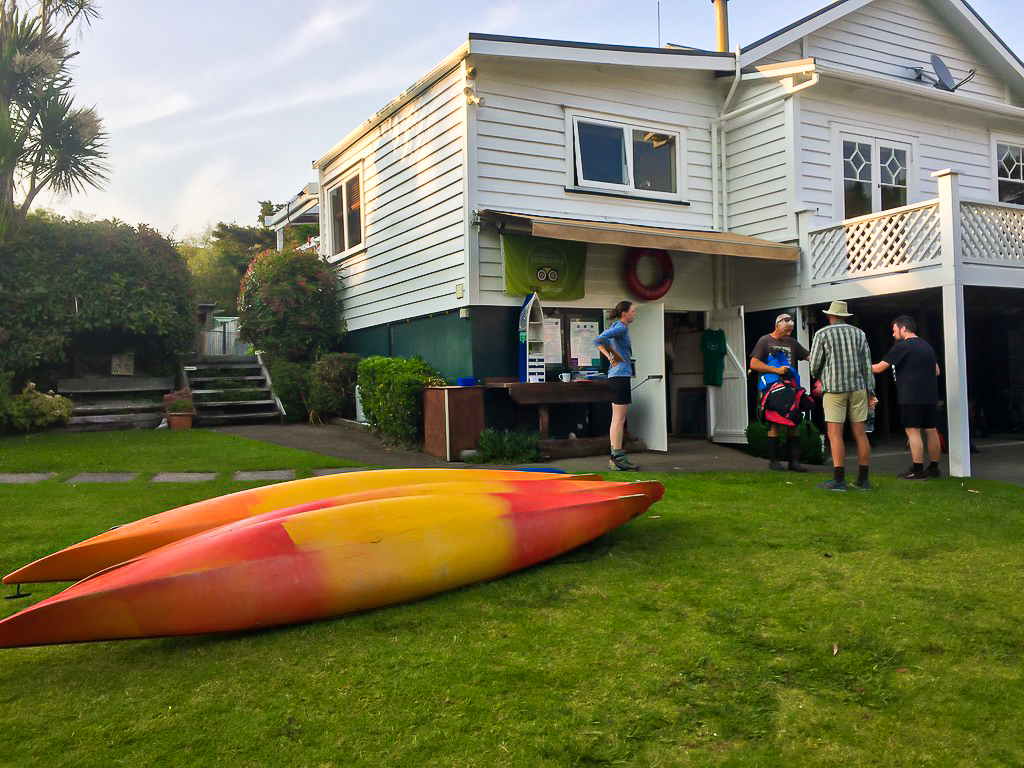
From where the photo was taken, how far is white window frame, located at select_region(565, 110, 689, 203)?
11109mm

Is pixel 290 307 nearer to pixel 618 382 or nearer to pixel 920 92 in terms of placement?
pixel 618 382

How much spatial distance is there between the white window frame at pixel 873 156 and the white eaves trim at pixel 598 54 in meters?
2.06

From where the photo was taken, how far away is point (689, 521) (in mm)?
5695

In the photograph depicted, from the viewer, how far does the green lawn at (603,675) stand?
2527mm

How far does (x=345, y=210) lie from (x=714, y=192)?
6984 mm

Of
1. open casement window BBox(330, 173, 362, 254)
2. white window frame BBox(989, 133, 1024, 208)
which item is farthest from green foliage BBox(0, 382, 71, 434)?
white window frame BBox(989, 133, 1024, 208)

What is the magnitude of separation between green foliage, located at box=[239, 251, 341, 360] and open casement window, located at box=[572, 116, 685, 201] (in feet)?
20.1

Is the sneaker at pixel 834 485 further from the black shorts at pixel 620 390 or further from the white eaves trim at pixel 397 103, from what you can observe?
the white eaves trim at pixel 397 103

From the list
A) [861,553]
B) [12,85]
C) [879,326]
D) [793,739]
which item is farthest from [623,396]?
[12,85]

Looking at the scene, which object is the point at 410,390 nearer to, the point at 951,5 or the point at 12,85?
the point at 12,85

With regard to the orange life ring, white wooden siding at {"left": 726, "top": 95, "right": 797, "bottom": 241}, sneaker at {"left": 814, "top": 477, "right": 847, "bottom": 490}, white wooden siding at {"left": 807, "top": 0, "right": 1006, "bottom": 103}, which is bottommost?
sneaker at {"left": 814, "top": 477, "right": 847, "bottom": 490}

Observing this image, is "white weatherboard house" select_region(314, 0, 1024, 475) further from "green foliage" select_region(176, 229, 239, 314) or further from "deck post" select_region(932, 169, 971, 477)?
"green foliage" select_region(176, 229, 239, 314)

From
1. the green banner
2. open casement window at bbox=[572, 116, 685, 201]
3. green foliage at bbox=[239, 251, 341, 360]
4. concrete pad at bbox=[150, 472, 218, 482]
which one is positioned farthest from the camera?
green foliage at bbox=[239, 251, 341, 360]

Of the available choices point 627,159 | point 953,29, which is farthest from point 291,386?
point 953,29
